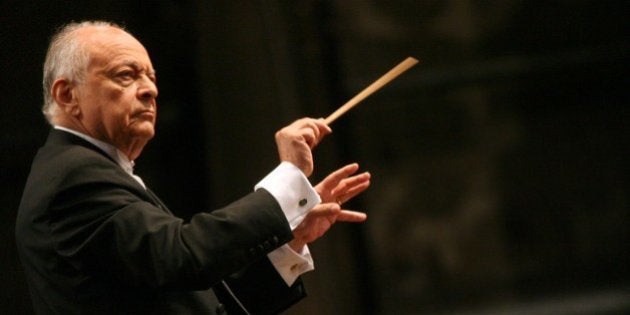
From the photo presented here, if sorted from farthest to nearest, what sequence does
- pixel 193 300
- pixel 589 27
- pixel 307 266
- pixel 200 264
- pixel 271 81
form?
1. pixel 589 27
2. pixel 271 81
3. pixel 307 266
4. pixel 193 300
5. pixel 200 264

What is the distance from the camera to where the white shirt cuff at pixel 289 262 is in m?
2.04

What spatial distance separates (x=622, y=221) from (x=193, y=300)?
199 centimetres

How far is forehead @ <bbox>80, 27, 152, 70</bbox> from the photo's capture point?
194 centimetres

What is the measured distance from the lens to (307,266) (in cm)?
205

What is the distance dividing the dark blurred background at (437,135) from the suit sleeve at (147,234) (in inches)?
58.9

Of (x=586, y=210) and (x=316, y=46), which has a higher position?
(x=316, y=46)

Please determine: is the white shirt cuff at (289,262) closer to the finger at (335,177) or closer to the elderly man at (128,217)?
the elderly man at (128,217)

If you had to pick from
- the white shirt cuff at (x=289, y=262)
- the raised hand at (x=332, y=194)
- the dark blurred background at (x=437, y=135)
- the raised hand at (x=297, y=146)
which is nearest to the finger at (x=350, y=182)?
the raised hand at (x=332, y=194)

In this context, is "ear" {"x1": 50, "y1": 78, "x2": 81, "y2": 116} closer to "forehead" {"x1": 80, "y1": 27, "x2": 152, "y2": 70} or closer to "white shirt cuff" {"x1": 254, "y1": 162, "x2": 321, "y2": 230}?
"forehead" {"x1": 80, "y1": 27, "x2": 152, "y2": 70}

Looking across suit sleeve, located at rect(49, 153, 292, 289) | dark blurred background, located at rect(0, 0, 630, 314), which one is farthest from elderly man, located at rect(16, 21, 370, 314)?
dark blurred background, located at rect(0, 0, 630, 314)

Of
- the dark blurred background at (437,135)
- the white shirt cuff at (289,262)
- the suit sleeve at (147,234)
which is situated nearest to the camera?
the suit sleeve at (147,234)

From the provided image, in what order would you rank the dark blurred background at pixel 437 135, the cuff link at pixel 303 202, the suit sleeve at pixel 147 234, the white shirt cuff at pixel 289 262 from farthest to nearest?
1. the dark blurred background at pixel 437 135
2. the white shirt cuff at pixel 289 262
3. the cuff link at pixel 303 202
4. the suit sleeve at pixel 147 234

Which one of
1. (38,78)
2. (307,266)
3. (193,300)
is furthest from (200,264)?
(38,78)

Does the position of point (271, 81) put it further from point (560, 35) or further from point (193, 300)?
point (193, 300)
